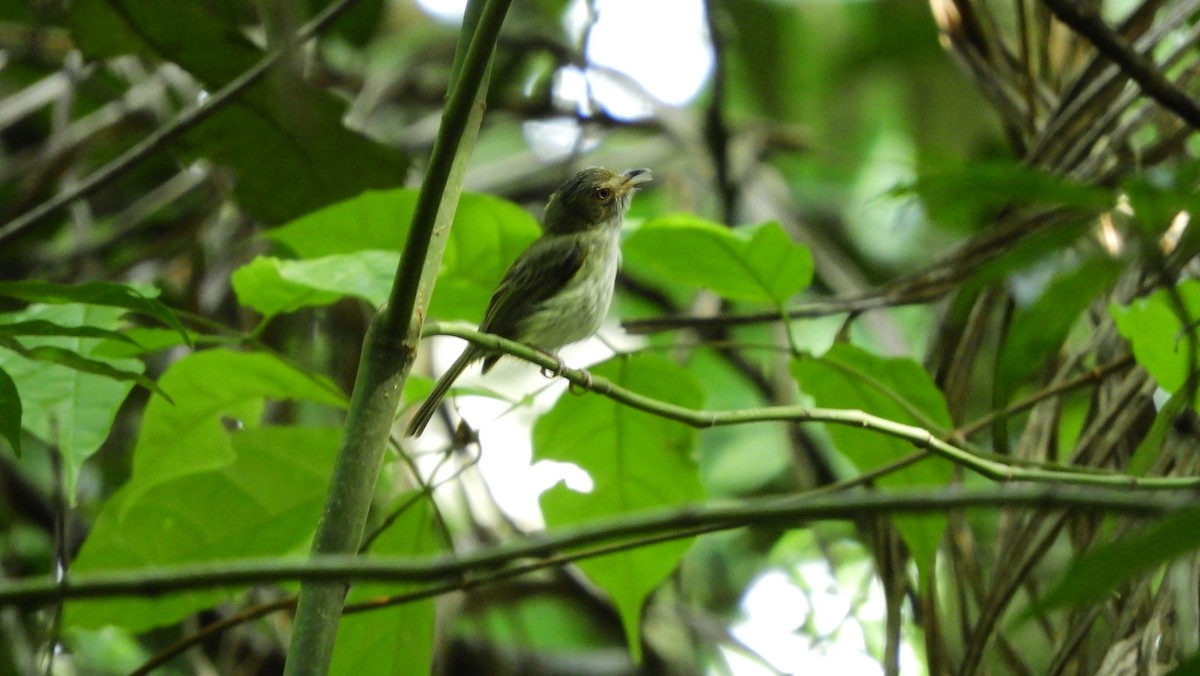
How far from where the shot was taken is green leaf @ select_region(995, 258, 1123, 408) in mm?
1749

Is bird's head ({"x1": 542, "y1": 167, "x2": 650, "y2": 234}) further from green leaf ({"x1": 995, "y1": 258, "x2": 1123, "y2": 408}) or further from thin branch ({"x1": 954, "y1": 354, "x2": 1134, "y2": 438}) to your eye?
green leaf ({"x1": 995, "y1": 258, "x2": 1123, "y2": 408})

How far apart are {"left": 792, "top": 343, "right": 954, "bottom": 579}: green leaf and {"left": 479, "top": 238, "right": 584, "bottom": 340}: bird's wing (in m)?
1.78

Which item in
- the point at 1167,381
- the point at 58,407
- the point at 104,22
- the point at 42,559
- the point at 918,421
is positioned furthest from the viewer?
the point at 42,559

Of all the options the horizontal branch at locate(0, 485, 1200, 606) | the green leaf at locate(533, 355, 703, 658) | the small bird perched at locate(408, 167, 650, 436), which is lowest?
the horizontal branch at locate(0, 485, 1200, 606)

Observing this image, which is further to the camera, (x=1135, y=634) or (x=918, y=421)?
(x=918, y=421)

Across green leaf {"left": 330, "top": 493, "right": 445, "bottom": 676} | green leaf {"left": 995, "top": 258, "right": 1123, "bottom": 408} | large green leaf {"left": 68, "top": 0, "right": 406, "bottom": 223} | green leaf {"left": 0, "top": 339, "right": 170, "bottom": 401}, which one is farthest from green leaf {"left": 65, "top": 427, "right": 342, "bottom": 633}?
green leaf {"left": 995, "top": 258, "right": 1123, "bottom": 408}

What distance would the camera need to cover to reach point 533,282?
4.04m

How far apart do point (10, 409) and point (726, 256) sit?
1263 millimetres

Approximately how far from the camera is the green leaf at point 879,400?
7.31 ft

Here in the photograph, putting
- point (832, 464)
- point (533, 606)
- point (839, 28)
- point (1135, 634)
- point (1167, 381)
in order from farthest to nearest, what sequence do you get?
point (839, 28), point (533, 606), point (832, 464), point (1135, 634), point (1167, 381)

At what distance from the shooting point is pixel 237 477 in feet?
7.32

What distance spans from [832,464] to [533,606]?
4.91 ft

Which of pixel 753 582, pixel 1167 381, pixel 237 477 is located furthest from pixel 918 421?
pixel 753 582

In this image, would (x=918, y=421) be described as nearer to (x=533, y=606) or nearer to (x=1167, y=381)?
(x=1167, y=381)
